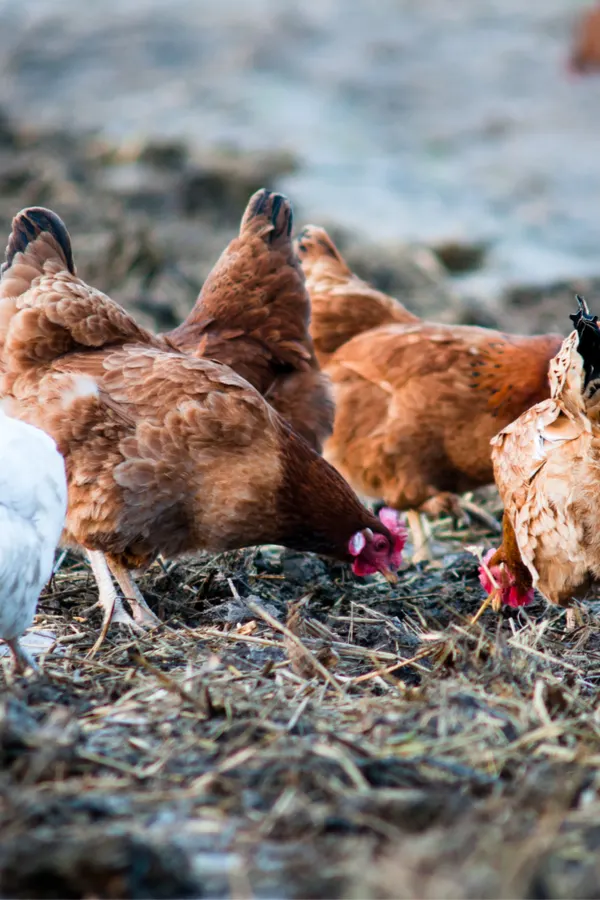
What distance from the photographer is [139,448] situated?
11.1ft

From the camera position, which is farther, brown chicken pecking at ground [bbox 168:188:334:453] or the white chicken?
brown chicken pecking at ground [bbox 168:188:334:453]

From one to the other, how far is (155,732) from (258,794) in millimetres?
437

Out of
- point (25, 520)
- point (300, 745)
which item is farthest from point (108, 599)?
point (300, 745)

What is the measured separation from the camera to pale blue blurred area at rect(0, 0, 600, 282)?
10.4 meters

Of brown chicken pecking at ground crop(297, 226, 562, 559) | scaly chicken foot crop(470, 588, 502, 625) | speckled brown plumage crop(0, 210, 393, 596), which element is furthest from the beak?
brown chicken pecking at ground crop(297, 226, 562, 559)

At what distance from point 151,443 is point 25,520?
0.72 m

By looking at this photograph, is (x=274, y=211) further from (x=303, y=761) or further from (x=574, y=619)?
Result: (x=303, y=761)

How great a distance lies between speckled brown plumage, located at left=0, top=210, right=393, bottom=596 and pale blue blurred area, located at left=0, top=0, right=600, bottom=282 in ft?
18.8

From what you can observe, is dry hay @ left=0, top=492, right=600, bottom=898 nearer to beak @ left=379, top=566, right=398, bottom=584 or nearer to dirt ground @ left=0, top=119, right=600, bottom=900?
dirt ground @ left=0, top=119, right=600, bottom=900

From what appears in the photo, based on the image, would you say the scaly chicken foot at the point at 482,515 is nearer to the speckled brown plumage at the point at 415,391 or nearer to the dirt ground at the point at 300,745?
the speckled brown plumage at the point at 415,391

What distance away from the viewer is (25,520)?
2.73 meters

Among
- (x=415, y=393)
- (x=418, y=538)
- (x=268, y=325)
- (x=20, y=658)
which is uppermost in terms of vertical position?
(x=268, y=325)

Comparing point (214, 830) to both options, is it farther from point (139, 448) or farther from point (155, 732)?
point (139, 448)

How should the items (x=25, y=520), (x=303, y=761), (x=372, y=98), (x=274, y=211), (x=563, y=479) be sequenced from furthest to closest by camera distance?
(x=372, y=98)
(x=274, y=211)
(x=563, y=479)
(x=25, y=520)
(x=303, y=761)
